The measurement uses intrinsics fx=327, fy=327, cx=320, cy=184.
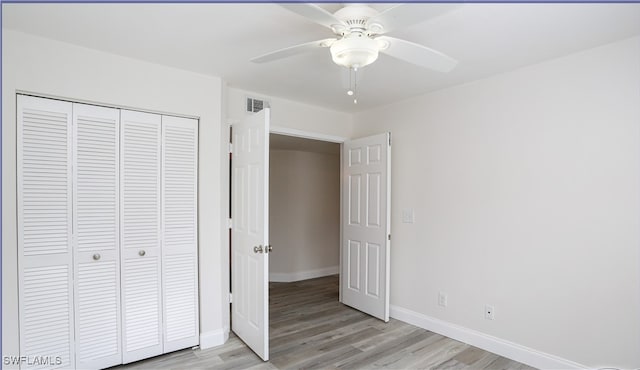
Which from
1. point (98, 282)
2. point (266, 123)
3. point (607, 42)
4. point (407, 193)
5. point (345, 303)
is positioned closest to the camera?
point (607, 42)

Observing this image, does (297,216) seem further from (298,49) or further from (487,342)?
(298,49)

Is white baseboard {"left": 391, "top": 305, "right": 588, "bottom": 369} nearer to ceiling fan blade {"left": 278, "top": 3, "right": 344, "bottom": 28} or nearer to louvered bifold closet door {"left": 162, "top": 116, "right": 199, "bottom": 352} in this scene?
louvered bifold closet door {"left": 162, "top": 116, "right": 199, "bottom": 352}

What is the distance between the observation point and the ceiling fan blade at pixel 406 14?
131 centimetres

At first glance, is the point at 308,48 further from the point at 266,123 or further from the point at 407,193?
the point at 407,193

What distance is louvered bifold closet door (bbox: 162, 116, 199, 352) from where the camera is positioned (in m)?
2.73

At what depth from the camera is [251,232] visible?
2.87 meters

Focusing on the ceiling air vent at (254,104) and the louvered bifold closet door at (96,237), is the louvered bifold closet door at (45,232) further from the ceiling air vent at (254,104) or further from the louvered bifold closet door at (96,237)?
the ceiling air vent at (254,104)

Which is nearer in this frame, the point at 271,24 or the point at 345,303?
the point at 271,24

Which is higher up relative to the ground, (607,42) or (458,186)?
(607,42)

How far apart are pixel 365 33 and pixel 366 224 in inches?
98.9

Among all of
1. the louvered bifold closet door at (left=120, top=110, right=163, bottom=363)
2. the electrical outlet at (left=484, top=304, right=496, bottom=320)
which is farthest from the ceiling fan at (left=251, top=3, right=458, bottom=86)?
the electrical outlet at (left=484, top=304, right=496, bottom=320)

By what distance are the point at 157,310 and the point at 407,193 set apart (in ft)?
8.68

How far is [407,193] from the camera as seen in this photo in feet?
11.8

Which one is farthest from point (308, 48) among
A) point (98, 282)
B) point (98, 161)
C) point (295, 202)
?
point (295, 202)
